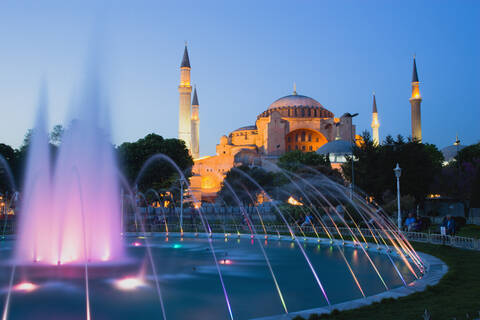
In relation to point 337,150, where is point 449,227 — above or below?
below

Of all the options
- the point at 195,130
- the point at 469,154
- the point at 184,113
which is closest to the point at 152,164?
the point at 184,113

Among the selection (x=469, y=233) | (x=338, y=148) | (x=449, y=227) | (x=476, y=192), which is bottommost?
(x=469, y=233)

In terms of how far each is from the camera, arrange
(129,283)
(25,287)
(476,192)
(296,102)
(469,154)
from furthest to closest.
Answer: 1. (296,102)
2. (469,154)
3. (476,192)
4. (129,283)
5. (25,287)

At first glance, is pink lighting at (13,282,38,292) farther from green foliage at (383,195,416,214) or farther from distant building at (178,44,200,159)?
distant building at (178,44,200,159)

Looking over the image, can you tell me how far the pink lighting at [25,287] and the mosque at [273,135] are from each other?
169 feet

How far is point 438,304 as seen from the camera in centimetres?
579

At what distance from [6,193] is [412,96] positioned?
55.6 m

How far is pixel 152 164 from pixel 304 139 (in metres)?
51.0

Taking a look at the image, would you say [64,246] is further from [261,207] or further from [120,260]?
[261,207]

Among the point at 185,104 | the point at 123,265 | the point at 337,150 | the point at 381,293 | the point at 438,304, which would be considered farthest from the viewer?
the point at 337,150

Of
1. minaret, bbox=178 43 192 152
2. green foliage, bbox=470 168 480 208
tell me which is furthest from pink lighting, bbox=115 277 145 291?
minaret, bbox=178 43 192 152

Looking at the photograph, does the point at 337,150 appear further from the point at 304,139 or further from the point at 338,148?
the point at 304,139

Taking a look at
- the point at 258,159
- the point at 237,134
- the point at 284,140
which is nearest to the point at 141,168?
the point at 258,159

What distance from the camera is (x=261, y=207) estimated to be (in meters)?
34.4
